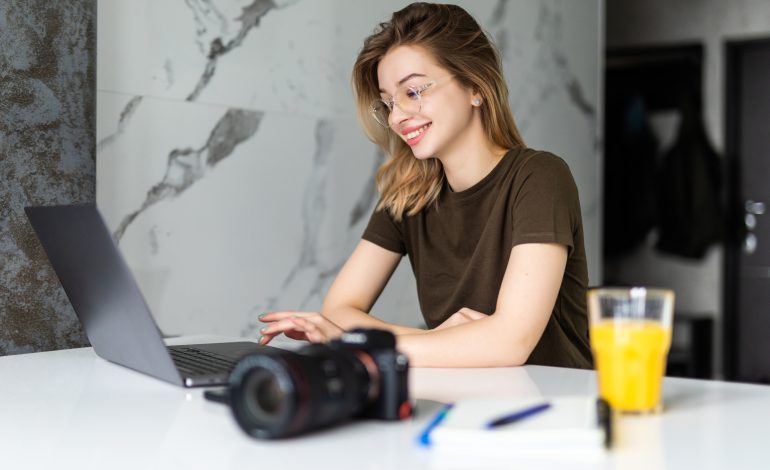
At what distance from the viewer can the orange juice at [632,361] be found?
884 mm

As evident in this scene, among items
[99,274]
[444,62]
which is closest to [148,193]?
[444,62]

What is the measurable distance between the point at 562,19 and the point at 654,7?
1893 millimetres

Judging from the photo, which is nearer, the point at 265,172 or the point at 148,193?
the point at 148,193

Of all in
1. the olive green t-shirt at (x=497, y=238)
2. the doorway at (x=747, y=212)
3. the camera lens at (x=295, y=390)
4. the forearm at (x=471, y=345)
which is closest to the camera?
the camera lens at (x=295, y=390)

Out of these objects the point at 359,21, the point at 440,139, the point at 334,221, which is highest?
the point at 359,21

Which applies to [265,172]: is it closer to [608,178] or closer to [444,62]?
[444,62]

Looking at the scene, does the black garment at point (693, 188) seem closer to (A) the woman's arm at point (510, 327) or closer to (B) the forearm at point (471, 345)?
(A) the woman's arm at point (510, 327)

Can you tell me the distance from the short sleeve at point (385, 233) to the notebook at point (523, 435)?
99 centimetres

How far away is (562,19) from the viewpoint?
3348 mm

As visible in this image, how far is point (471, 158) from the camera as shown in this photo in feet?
5.64

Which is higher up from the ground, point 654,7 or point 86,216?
point 654,7

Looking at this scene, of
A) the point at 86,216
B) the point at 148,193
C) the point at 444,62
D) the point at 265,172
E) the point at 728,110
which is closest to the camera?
the point at 86,216

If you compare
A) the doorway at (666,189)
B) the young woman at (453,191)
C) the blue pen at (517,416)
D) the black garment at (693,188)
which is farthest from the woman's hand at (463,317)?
the black garment at (693,188)

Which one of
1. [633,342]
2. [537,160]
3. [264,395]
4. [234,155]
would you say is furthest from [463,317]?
[234,155]
